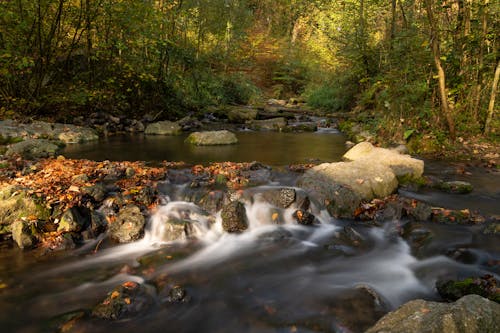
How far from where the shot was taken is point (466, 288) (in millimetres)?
3998

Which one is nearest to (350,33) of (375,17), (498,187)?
(375,17)

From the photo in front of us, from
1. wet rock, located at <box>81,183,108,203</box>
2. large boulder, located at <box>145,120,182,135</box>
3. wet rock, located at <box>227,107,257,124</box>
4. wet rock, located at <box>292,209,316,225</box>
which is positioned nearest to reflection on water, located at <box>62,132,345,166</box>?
large boulder, located at <box>145,120,182,135</box>

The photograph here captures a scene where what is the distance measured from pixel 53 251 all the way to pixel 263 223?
3.21 metres

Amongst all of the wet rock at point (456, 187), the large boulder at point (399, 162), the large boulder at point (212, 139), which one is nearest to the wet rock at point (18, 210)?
the large boulder at point (399, 162)

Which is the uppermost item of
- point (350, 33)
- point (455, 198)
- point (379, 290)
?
point (350, 33)

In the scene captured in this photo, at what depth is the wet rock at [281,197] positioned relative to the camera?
651 cm

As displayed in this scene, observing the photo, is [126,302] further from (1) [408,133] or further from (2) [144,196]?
(1) [408,133]

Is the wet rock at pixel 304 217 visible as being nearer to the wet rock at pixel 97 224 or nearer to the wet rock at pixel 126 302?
the wet rock at pixel 126 302

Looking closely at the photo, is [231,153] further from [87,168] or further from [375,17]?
[375,17]

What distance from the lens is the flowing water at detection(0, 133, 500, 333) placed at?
385 cm

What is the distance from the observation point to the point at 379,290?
176 inches

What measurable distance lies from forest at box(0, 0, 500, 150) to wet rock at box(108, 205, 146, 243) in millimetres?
8184

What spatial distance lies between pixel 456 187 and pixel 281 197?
373cm

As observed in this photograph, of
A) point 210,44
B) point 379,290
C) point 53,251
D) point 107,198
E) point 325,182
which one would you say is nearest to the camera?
point 379,290
